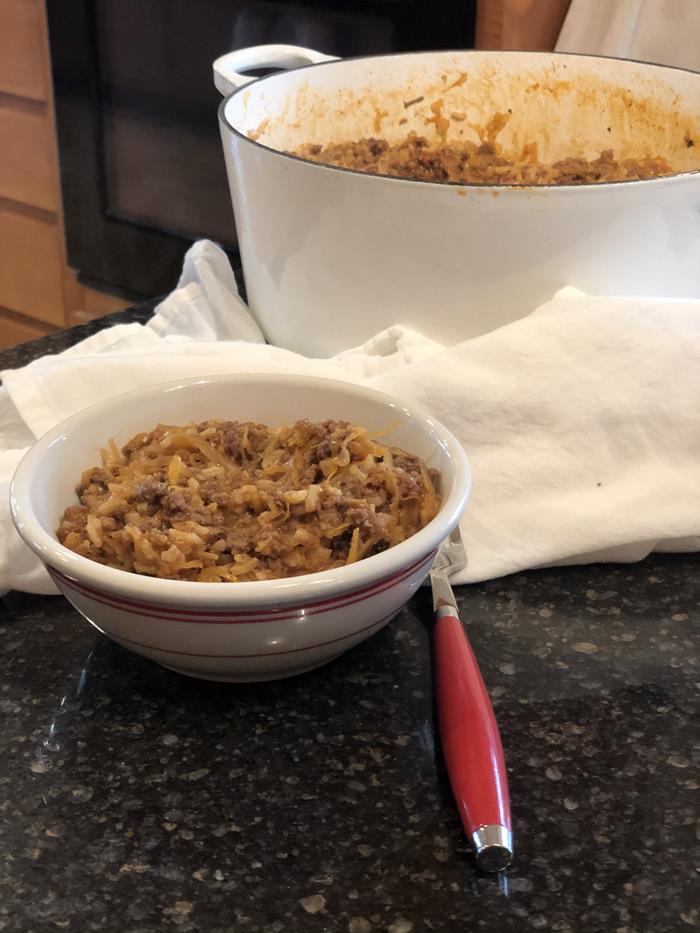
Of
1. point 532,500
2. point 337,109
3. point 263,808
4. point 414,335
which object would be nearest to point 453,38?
point 337,109

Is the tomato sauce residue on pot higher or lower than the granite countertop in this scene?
higher

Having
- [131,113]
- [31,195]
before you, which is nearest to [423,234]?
[131,113]

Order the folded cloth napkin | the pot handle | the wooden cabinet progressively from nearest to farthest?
the folded cloth napkin → the pot handle → the wooden cabinet

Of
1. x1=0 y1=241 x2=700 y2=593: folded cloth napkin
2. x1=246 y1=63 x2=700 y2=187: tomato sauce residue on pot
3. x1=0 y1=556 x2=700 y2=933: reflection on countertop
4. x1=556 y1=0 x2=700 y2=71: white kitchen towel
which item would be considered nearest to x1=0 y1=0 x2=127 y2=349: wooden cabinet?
x1=246 y1=63 x2=700 y2=187: tomato sauce residue on pot

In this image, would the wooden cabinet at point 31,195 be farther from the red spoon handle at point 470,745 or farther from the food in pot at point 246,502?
the red spoon handle at point 470,745

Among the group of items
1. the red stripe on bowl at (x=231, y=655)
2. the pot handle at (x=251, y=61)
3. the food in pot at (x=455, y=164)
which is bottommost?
the red stripe on bowl at (x=231, y=655)

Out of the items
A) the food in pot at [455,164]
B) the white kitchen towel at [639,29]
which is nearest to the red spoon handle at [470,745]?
the food in pot at [455,164]

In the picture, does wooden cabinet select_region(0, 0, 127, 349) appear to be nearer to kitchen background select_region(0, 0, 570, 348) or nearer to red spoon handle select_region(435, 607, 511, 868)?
kitchen background select_region(0, 0, 570, 348)
